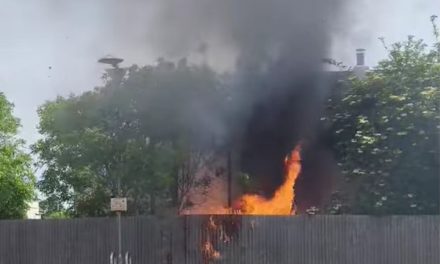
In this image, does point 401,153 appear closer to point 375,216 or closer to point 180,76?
point 375,216

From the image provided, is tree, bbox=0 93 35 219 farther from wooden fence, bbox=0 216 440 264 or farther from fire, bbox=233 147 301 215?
fire, bbox=233 147 301 215

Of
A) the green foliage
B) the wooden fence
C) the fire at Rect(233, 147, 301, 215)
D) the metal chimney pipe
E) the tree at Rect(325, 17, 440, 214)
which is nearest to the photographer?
the wooden fence

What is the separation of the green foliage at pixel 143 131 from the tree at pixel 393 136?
3.39 metres

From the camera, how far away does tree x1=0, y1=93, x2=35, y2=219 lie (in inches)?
882

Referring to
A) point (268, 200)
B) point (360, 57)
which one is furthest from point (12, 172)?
point (360, 57)

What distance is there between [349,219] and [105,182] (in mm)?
6498

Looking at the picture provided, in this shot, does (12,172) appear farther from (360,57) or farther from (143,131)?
(360,57)

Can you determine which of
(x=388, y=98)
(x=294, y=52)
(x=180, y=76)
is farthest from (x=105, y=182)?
(x=388, y=98)

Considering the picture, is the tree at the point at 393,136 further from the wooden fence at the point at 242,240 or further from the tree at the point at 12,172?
the tree at the point at 12,172

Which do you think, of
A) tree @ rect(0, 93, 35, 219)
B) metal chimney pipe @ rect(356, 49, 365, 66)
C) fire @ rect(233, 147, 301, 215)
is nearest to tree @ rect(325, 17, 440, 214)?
fire @ rect(233, 147, 301, 215)

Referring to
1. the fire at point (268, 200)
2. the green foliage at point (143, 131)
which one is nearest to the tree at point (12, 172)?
the green foliage at point (143, 131)

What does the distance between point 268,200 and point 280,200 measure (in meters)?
0.29

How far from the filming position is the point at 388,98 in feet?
59.6

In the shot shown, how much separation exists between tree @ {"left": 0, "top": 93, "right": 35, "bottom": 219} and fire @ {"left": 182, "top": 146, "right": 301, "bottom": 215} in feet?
19.4
